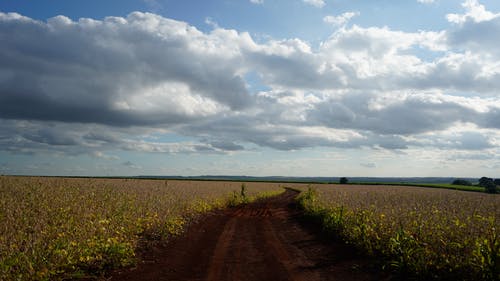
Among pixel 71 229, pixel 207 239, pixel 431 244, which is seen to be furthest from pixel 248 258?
pixel 71 229

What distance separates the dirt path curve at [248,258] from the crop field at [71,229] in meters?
0.91

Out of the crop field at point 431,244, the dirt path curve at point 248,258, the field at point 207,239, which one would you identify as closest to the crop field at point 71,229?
the field at point 207,239

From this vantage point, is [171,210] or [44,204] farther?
[171,210]

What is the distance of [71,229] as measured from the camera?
10.7 m

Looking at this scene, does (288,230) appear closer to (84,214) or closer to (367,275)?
(367,275)

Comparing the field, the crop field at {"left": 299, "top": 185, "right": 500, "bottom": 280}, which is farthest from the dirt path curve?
the crop field at {"left": 299, "top": 185, "right": 500, "bottom": 280}

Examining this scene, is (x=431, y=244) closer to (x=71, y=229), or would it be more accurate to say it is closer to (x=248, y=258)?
(x=248, y=258)

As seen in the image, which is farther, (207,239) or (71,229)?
(207,239)

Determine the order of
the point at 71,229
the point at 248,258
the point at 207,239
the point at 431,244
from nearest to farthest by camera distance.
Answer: the point at 431,244, the point at 71,229, the point at 248,258, the point at 207,239

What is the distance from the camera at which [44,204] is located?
42.7ft

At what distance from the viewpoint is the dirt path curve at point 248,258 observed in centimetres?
934

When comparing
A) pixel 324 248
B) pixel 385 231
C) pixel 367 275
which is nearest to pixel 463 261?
pixel 367 275

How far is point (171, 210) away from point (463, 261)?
13.3 meters

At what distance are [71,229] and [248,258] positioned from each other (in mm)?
5742
